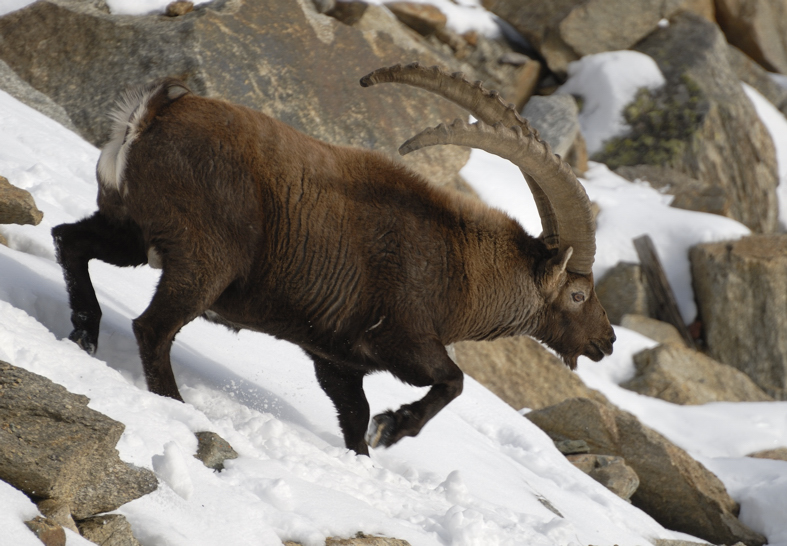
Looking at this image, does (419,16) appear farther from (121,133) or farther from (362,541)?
(362,541)

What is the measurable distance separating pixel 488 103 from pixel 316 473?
220cm

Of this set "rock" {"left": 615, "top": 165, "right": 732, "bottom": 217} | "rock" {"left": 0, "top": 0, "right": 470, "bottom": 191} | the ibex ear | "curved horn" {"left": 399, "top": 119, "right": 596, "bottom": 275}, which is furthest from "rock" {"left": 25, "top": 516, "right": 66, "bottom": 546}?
"rock" {"left": 615, "top": 165, "right": 732, "bottom": 217}

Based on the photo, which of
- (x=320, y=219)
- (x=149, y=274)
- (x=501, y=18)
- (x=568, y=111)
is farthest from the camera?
(x=501, y=18)

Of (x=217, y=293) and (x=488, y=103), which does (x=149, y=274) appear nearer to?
(x=217, y=293)

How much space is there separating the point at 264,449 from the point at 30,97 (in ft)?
18.9

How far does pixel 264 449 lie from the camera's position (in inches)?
154

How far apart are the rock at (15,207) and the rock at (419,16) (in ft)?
35.7

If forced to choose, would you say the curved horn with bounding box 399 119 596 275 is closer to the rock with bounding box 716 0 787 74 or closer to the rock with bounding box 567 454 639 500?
the rock with bounding box 567 454 639 500

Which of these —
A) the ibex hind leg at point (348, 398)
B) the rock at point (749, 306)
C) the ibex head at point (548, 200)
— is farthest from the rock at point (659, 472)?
the rock at point (749, 306)

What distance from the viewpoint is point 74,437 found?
2.68m

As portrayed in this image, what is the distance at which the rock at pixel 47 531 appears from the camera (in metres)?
2.35

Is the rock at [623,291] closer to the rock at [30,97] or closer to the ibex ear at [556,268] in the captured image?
the rock at [30,97]

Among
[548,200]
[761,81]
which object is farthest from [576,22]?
[548,200]

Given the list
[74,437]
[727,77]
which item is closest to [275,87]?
[74,437]
